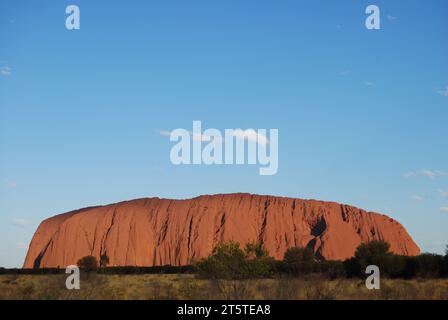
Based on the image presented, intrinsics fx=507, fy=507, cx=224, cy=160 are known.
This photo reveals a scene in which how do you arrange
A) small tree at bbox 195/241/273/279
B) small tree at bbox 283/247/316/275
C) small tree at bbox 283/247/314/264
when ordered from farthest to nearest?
small tree at bbox 283/247/314/264
small tree at bbox 283/247/316/275
small tree at bbox 195/241/273/279

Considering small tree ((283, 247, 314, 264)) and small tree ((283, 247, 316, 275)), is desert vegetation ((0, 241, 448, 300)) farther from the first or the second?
small tree ((283, 247, 314, 264))

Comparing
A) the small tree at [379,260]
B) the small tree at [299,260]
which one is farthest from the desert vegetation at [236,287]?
the small tree at [299,260]

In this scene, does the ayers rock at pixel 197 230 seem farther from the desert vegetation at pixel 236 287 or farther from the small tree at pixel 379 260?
the desert vegetation at pixel 236 287

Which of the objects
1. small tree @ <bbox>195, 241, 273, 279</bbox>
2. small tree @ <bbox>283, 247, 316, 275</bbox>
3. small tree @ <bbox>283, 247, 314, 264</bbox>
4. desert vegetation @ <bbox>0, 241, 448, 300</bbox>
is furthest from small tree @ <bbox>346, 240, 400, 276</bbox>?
small tree @ <bbox>195, 241, 273, 279</bbox>

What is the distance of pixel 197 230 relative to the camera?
355ft

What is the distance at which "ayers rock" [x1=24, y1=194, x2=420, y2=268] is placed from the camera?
105125 mm

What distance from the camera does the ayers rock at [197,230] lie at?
105 meters

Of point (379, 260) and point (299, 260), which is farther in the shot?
point (299, 260)

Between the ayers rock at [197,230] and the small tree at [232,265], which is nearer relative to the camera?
the small tree at [232,265]

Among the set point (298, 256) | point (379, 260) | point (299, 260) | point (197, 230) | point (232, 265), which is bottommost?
point (197, 230)

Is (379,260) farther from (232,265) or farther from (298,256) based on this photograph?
(232,265)

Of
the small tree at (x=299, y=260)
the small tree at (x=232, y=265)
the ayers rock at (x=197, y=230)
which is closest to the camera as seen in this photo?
the small tree at (x=232, y=265)

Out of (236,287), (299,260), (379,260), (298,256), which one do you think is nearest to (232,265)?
(236,287)

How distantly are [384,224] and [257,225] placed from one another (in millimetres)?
30690
